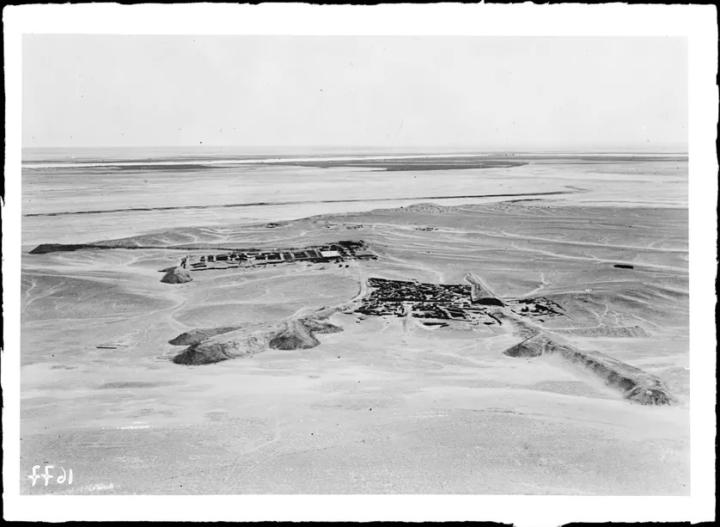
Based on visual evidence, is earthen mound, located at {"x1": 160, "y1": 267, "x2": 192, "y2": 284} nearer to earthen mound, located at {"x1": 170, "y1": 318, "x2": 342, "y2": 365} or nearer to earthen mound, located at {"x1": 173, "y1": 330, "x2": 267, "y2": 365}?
earthen mound, located at {"x1": 170, "y1": 318, "x2": 342, "y2": 365}

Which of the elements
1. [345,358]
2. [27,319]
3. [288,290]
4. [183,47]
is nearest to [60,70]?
[183,47]

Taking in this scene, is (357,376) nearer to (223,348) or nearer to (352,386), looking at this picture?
(352,386)

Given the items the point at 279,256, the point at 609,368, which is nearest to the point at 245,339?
the point at 279,256

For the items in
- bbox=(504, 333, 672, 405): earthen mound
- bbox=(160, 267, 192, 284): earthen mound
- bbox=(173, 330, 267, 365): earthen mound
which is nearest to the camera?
bbox=(504, 333, 672, 405): earthen mound

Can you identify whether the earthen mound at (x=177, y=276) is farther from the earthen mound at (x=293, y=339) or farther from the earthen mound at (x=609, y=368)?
the earthen mound at (x=609, y=368)

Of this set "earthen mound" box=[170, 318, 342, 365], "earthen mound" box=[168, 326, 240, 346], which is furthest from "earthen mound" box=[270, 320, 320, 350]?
"earthen mound" box=[168, 326, 240, 346]

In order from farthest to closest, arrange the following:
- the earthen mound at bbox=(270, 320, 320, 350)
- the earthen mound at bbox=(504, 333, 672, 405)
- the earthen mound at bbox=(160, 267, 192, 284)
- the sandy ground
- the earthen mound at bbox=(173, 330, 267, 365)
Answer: the earthen mound at bbox=(160, 267, 192, 284), the earthen mound at bbox=(270, 320, 320, 350), the earthen mound at bbox=(173, 330, 267, 365), the earthen mound at bbox=(504, 333, 672, 405), the sandy ground

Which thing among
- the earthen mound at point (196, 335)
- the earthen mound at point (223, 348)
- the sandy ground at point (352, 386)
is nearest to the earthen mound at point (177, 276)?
the sandy ground at point (352, 386)

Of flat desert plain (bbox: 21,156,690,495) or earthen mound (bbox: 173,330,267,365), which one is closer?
flat desert plain (bbox: 21,156,690,495)

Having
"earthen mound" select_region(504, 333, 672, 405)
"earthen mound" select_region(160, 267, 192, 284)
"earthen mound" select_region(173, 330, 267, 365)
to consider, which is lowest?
"earthen mound" select_region(504, 333, 672, 405)
